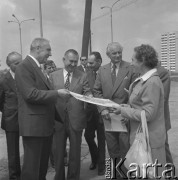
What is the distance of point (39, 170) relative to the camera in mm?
3902

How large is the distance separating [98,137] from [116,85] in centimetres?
125

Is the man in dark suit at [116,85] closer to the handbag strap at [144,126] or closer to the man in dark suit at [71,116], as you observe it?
the man in dark suit at [71,116]

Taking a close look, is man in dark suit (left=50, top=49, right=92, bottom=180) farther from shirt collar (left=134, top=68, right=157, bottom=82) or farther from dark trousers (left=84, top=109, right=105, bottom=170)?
shirt collar (left=134, top=68, right=157, bottom=82)

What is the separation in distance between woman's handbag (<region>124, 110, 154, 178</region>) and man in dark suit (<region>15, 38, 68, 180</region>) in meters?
1.05

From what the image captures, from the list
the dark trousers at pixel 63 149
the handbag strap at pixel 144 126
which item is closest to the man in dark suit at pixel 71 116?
the dark trousers at pixel 63 149

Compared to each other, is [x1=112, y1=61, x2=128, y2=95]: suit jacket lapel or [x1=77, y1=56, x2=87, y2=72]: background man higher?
[x1=77, y1=56, x2=87, y2=72]: background man

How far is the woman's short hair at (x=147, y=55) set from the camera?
10.5 ft

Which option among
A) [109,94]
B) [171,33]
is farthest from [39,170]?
[171,33]

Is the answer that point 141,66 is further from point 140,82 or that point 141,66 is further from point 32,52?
point 32,52

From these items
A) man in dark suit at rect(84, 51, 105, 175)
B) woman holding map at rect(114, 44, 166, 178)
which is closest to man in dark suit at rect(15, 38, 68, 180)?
woman holding map at rect(114, 44, 166, 178)

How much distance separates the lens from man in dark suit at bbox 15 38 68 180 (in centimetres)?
341

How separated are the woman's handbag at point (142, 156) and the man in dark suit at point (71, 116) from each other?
4.55 ft

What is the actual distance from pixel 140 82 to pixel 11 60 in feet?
6.95

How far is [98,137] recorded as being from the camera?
5.17 meters
